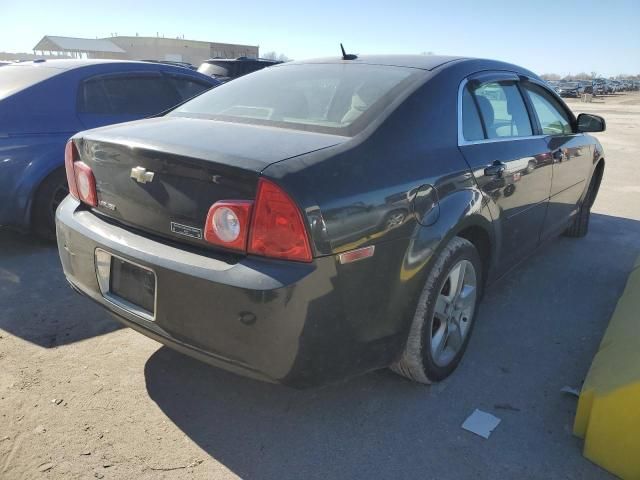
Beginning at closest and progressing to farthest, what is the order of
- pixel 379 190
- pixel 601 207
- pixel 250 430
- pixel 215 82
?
pixel 379 190, pixel 250 430, pixel 215 82, pixel 601 207

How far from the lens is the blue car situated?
418 cm

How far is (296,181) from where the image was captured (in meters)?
1.89

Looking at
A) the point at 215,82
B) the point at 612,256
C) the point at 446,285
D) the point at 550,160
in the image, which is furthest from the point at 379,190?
the point at 215,82

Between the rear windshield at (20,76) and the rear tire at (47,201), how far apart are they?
744 mm

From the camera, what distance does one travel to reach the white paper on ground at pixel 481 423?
2385 millimetres

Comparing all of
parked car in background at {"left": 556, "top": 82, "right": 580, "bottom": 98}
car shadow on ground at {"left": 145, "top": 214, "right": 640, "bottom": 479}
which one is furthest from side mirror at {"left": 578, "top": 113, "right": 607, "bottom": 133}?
parked car in background at {"left": 556, "top": 82, "right": 580, "bottom": 98}

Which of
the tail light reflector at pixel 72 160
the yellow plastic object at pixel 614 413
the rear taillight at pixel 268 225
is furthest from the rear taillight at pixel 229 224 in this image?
the yellow plastic object at pixel 614 413

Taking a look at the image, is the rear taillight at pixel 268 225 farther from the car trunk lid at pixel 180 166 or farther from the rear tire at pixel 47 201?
the rear tire at pixel 47 201

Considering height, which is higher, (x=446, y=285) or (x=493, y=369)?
(x=446, y=285)

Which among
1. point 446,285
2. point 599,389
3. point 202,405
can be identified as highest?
point 446,285

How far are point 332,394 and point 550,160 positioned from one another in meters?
2.29

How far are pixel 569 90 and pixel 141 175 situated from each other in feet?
188

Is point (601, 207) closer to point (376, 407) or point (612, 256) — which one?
point (612, 256)

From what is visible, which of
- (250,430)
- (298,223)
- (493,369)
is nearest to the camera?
(298,223)
